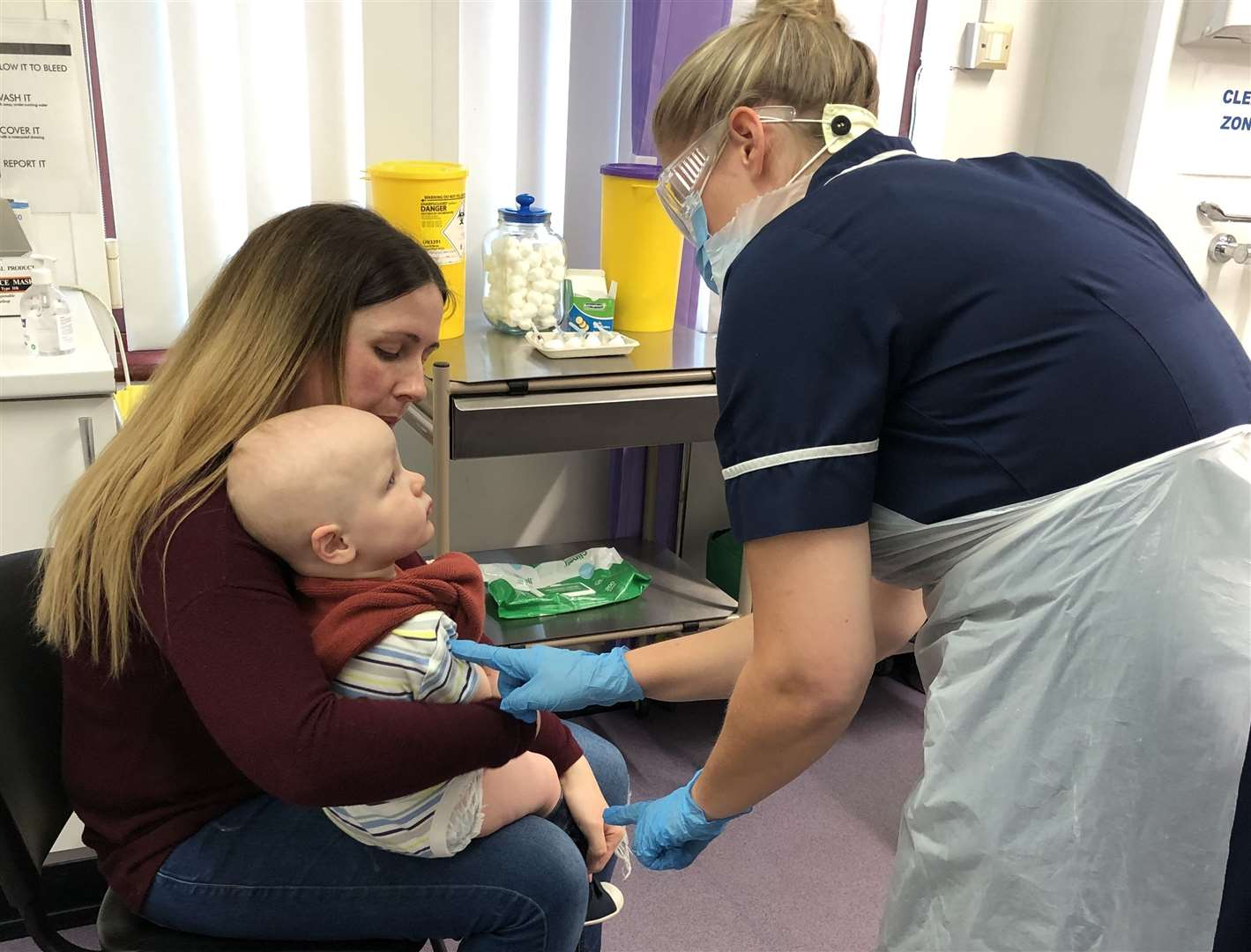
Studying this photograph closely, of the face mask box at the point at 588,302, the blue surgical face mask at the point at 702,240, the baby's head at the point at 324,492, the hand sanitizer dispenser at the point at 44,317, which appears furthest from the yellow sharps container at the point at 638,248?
the baby's head at the point at 324,492

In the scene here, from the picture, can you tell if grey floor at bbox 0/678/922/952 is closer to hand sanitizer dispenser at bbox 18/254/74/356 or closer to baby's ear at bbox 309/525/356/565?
hand sanitizer dispenser at bbox 18/254/74/356

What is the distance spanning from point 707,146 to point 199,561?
0.64 m

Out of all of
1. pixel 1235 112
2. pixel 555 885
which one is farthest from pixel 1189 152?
pixel 555 885

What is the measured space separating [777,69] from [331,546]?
0.64 m

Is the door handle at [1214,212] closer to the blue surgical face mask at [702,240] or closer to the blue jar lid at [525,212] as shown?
the blue jar lid at [525,212]

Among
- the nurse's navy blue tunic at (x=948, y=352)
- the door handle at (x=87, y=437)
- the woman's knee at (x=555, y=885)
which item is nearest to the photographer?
the nurse's navy blue tunic at (x=948, y=352)

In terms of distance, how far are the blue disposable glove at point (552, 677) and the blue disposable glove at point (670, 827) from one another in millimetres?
129

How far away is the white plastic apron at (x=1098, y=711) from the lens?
0.94 m

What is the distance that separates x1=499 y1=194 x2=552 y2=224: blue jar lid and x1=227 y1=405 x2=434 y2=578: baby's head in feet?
4.01

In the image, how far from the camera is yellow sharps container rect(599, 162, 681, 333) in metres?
2.28

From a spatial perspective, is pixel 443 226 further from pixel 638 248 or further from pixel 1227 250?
pixel 1227 250

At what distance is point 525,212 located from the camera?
2205mm

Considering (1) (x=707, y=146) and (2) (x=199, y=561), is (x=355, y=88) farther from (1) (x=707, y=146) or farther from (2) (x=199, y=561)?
(2) (x=199, y=561)

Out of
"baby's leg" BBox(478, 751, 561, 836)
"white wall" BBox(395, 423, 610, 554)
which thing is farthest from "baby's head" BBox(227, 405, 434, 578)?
"white wall" BBox(395, 423, 610, 554)
